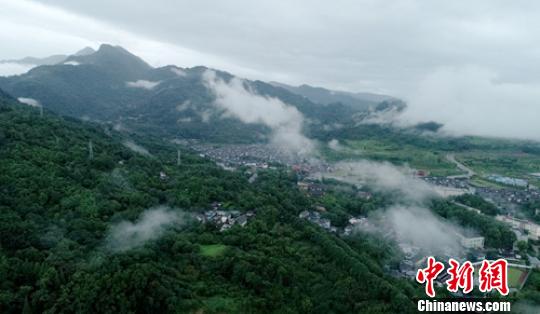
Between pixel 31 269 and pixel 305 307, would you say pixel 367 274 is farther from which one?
pixel 31 269

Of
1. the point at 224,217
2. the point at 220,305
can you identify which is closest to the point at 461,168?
the point at 224,217

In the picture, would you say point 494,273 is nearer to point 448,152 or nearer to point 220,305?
point 220,305

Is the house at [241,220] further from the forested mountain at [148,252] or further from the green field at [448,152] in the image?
the green field at [448,152]

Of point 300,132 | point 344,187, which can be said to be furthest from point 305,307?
point 300,132

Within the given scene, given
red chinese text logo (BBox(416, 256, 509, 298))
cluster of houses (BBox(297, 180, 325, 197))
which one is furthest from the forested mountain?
cluster of houses (BBox(297, 180, 325, 197))

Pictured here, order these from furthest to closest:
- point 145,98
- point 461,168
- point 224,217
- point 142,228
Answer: point 145,98
point 461,168
point 224,217
point 142,228
